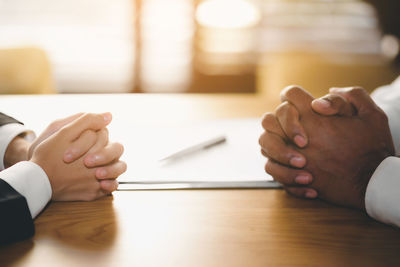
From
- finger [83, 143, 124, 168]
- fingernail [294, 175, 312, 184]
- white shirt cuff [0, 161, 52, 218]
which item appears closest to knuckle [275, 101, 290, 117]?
fingernail [294, 175, 312, 184]

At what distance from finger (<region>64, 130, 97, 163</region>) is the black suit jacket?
0.10 metres

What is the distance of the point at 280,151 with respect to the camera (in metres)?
0.56

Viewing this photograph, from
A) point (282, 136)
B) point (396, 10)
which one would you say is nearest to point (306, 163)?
point (282, 136)

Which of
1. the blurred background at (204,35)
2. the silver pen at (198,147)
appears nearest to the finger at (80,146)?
the silver pen at (198,147)

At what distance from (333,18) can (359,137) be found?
→ 309 centimetres

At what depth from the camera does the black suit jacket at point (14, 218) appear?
384 millimetres

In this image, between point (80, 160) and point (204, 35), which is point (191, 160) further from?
point (204, 35)


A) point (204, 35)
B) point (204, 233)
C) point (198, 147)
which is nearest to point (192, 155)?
point (198, 147)

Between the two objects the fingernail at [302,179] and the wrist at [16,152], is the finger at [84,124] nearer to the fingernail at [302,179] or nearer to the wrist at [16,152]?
the wrist at [16,152]

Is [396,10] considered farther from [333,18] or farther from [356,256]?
[356,256]

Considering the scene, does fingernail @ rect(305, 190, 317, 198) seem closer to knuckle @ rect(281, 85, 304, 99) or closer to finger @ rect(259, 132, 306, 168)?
Result: finger @ rect(259, 132, 306, 168)

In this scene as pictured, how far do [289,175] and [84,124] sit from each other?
0.30m

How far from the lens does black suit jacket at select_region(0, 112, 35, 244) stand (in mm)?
384

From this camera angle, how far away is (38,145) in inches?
20.9
